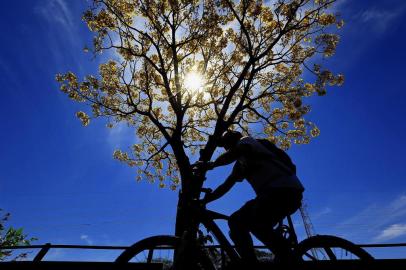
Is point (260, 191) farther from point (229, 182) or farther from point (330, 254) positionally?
point (330, 254)

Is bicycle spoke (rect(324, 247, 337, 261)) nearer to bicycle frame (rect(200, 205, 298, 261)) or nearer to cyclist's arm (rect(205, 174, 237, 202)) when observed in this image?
bicycle frame (rect(200, 205, 298, 261))

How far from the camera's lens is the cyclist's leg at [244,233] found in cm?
349

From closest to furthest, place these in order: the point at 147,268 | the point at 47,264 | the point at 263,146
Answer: the point at 263,146
the point at 147,268
the point at 47,264

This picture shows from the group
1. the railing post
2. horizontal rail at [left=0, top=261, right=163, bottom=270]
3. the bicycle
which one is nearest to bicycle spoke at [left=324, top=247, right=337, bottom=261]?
the bicycle

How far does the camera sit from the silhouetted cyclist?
3.48m

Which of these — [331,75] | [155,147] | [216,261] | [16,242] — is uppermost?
[331,75]

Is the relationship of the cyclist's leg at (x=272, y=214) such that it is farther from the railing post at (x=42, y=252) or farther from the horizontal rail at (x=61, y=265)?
the railing post at (x=42, y=252)

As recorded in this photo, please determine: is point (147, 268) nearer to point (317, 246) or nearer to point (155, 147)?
point (317, 246)

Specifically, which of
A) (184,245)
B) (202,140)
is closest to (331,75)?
(202,140)

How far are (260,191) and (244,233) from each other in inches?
21.9

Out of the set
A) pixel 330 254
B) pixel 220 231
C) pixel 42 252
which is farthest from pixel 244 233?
pixel 42 252

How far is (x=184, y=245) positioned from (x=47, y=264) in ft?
10.2

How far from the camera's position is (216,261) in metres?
3.94

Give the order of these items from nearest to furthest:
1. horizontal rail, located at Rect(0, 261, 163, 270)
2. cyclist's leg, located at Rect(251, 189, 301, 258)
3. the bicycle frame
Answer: cyclist's leg, located at Rect(251, 189, 301, 258) < the bicycle frame < horizontal rail, located at Rect(0, 261, 163, 270)
